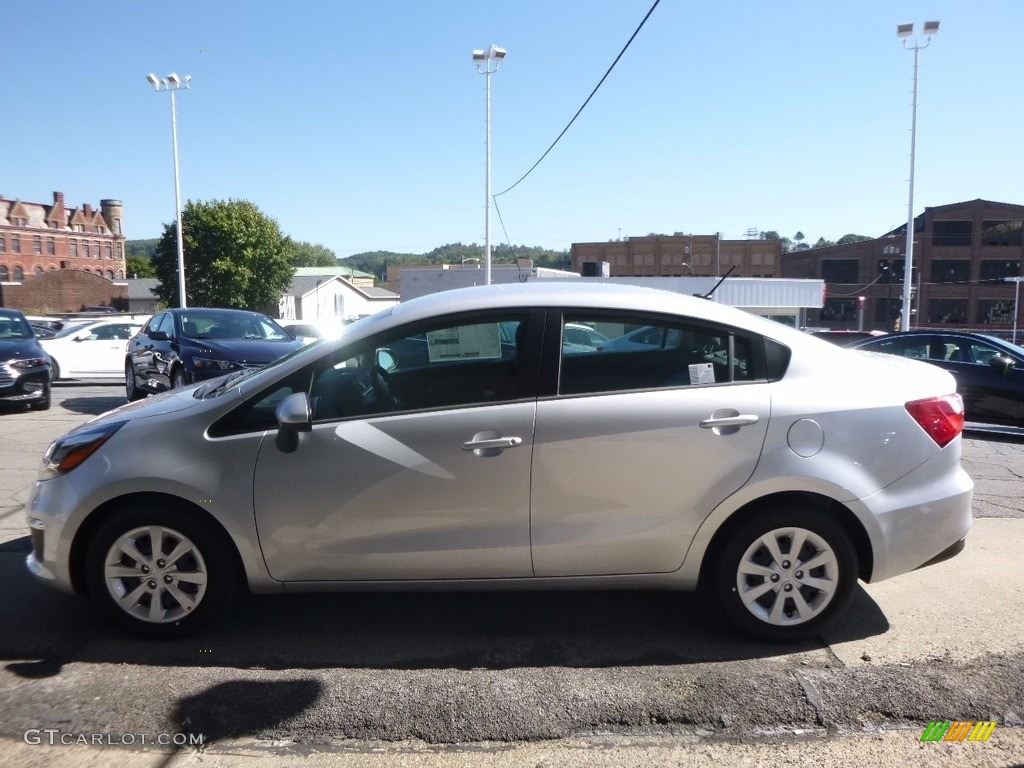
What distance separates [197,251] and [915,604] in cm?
6020

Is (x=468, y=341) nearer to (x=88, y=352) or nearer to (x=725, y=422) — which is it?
(x=725, y=422)

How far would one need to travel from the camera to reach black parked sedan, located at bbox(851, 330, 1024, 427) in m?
10.8

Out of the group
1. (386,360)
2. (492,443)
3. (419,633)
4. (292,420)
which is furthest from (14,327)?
(492,443)

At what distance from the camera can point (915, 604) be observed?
451 centimetres

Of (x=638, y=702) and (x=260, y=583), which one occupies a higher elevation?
(x=260, y=583)

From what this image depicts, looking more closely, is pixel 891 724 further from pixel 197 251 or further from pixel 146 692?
pixel 197 251

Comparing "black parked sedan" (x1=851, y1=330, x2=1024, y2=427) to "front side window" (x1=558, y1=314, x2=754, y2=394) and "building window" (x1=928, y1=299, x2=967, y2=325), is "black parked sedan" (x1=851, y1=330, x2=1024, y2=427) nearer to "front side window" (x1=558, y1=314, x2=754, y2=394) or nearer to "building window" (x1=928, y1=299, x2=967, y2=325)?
"front side window" (x1=558, y1=314, x2=754, y2=394)

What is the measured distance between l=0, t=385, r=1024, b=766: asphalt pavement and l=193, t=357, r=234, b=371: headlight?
5761 millimetres

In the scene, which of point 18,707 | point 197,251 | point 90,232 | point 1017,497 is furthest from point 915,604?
point 90,232

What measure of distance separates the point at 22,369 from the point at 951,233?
7381 cm

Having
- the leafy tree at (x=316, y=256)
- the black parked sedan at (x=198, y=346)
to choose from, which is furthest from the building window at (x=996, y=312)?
the leafy tree at (x=316, y=256)

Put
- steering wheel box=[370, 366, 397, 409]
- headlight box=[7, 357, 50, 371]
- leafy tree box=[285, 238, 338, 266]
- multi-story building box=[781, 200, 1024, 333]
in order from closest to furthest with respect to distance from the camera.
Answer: steering wheel box=[370, 366, 397, 409], headlight box=[7, 357, 50, 371], multi-story building box=[781, 200, 1024, 333], leafy tree box=[285, 238, 338, 266]

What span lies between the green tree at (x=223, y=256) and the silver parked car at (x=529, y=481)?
57547mm

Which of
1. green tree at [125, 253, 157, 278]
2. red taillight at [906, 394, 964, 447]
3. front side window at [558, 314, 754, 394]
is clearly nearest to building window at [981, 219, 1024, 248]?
red taillight at [906, 394, 964, 447]
